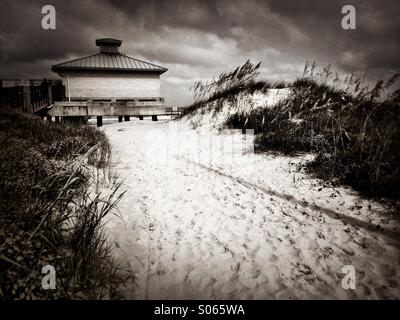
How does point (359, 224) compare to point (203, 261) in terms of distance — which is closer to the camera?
point (203, 261)

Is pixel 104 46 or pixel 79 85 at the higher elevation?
pixel 104 46

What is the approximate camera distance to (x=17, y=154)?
4.20 metres

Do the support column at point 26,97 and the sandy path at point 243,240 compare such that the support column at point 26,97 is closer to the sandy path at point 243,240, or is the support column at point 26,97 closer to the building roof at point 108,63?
the sandy path at point 243,240

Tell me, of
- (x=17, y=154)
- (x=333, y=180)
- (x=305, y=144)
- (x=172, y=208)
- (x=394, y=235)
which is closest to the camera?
(x=394, y=235)

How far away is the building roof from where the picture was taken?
18703 mm

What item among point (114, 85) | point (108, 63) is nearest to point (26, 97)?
point (114, 85)

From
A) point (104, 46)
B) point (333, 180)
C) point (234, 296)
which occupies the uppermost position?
point (104, 46)

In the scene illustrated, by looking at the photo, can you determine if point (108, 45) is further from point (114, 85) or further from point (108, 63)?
point (114, 85)

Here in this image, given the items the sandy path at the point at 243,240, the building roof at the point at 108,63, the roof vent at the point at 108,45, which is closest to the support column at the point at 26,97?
the sandy path at the point at 243,240

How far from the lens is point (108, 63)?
2023cm

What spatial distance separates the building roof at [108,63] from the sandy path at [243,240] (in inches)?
642
